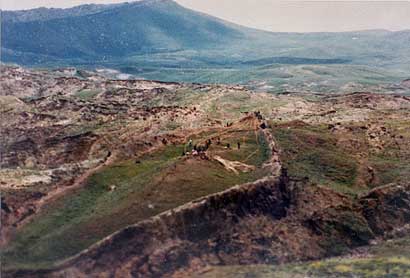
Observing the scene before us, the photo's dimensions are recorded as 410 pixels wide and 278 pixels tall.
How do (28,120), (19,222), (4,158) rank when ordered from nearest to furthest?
(19,222), (4,158), (28,120)

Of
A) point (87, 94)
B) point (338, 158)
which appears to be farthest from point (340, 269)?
point (87, 94)

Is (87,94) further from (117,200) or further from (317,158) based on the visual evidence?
(117,200)

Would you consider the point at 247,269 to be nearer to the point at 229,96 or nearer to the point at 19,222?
the point at 19,222

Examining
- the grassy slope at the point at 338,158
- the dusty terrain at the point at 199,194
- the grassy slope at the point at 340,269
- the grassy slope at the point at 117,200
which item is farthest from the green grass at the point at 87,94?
the grassy slope at the point at 340,269

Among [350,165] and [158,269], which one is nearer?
[158,269]

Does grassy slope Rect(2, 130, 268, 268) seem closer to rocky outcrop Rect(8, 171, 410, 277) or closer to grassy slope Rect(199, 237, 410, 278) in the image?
rocky outcrop Rect(8, 171, 410, 277)

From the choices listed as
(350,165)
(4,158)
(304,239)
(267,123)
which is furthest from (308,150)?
(4,158)

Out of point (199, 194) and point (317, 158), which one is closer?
point (199, 194)

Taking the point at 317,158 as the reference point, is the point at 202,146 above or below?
above
